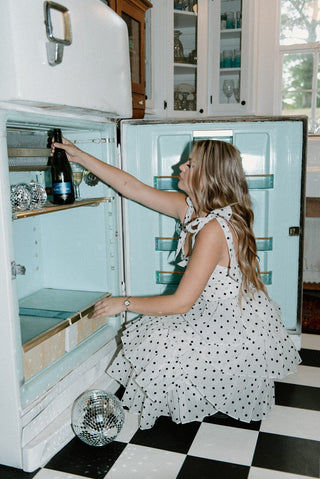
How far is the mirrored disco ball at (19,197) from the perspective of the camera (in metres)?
1.49

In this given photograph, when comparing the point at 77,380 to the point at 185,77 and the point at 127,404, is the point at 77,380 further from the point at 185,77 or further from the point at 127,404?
the point at 185,77

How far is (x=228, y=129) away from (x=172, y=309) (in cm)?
93

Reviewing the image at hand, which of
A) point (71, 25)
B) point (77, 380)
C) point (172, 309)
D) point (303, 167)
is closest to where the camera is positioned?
point (71, 25)

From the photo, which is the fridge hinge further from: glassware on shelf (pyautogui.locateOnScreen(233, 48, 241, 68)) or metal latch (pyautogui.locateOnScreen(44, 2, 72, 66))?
glassware on shelf (pyautogui.locateOnScreen(233, 48, 241, 68))

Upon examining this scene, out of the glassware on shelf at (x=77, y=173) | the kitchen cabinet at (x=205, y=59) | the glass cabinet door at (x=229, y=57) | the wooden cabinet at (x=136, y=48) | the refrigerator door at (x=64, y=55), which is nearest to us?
the refrigerator door at (x=64, y=55)

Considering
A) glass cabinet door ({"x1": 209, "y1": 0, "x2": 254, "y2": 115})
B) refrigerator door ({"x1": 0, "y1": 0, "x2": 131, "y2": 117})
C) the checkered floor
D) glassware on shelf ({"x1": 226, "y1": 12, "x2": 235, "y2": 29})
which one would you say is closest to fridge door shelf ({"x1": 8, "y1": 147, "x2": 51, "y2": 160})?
refrigerator door ({"x1": 0, "y1": 0, "x2": 131, "y2": 117})

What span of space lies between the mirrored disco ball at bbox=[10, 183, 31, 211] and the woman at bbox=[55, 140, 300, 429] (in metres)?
0.27

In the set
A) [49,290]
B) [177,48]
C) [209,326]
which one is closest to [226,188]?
[209,326]

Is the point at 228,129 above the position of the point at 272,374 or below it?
above

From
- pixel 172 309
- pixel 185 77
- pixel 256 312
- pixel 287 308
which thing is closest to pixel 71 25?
pixel 172 309

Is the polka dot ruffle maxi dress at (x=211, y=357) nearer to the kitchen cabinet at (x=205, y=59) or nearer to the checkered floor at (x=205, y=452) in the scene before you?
the checkered floor at (x=205, y=452)

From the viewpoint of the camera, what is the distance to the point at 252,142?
2062mm

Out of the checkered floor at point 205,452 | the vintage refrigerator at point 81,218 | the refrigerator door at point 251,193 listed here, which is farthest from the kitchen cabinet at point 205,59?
the checkered floor at point 205,452

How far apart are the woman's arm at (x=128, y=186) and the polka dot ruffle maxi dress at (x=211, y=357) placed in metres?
0.29
